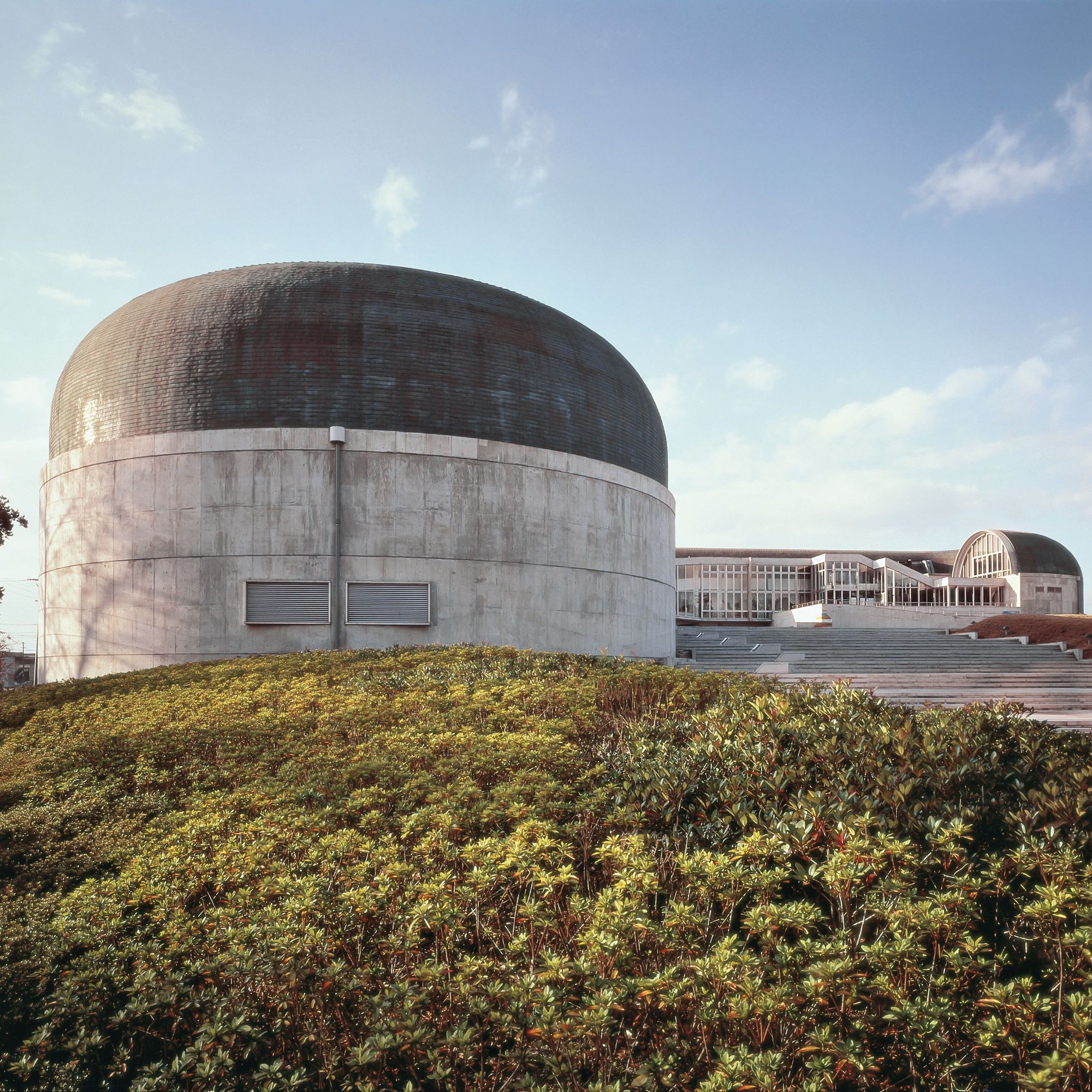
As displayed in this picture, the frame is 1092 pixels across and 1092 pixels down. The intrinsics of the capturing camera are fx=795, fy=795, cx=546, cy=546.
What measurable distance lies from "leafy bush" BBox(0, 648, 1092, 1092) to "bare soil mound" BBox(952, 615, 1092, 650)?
791 inches

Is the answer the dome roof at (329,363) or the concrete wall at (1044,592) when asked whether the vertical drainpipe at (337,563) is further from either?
the concrete wall at (1044,592)

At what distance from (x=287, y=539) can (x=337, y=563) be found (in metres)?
1.25

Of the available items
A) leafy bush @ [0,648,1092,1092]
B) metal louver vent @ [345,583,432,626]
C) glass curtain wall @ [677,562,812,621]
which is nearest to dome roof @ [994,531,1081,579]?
glass curtain wall @ [677,562,812,621]

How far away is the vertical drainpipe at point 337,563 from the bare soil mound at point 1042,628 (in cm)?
1902

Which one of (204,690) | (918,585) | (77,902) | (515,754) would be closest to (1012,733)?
(515,754)

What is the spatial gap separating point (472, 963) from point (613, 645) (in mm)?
17417

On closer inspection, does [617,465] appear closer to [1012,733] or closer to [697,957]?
[1012,733]

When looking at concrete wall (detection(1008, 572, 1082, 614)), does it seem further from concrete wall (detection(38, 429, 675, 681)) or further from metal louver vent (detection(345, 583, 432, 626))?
metal louver vent (detection(345, 583, 432, 626))

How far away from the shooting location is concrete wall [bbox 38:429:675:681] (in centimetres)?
1789

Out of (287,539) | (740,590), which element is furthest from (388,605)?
(740,590)

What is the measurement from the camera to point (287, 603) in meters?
17.9

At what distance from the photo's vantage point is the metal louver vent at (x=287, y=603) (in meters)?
17.8

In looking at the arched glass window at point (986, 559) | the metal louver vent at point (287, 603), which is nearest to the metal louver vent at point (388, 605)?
the metal louver vent at point (287, 603)

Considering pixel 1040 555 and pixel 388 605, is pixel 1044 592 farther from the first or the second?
pixel 388 605
